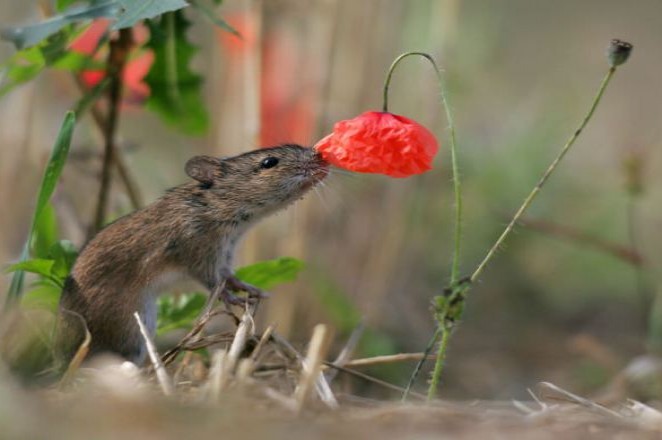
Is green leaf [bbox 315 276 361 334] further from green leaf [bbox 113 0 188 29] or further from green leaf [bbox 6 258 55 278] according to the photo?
green leaf [bbox 113 0 188 29]

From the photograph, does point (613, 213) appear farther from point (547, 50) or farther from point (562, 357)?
point (547, 50)

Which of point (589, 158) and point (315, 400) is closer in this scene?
point (315, 400)

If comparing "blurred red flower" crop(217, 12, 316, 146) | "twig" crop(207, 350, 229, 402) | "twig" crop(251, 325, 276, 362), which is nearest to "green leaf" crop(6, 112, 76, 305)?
"twig" crop(251, 325, 276, 362)

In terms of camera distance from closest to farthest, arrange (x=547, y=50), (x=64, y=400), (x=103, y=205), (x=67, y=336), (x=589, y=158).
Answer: (x=64, y=400), (x=67, y=336), (x=103, y=205), (x=589, y=158), (x=547, y=50)

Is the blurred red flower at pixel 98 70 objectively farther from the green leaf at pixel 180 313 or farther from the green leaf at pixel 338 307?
the green leaf at pixel 338 307

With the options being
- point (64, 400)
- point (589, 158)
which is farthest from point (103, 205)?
point (589, 158)

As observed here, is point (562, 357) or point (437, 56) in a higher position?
point (437, 56)

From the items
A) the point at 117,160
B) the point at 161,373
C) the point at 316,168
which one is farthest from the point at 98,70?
the point at 161,373

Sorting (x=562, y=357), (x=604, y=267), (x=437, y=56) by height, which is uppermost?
(x=437, y=56)
